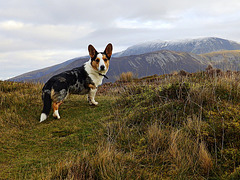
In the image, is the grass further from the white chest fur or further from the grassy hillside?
the white chest fur

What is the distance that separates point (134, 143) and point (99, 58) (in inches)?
128

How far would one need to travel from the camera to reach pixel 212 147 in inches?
104

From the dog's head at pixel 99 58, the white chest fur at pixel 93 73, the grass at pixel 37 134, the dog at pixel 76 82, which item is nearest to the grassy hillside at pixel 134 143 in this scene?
the grass at pixel 37 134

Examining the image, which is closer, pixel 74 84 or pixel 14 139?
pixel 14 139

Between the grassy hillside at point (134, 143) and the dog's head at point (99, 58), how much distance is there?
51.2 inches

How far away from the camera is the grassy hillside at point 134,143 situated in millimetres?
2168

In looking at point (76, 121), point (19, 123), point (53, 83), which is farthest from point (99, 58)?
point (19, 123)

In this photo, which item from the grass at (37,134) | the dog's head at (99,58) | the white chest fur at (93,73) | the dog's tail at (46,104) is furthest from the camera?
the white chest fur at (93,73)

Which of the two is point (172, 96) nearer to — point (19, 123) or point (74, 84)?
point (74, 84)

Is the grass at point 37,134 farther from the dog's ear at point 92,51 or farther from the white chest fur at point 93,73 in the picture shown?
the dog's ear at point 92,51

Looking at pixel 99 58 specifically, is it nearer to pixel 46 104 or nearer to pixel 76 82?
pixel 76 82

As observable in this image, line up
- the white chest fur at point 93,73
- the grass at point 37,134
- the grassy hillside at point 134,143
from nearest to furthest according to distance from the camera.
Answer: the grassy hillside at point 134,143, the grass at point 37,134, the white chest fur at point 93,73

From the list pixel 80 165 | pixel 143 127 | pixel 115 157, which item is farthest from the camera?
pixel 143 127

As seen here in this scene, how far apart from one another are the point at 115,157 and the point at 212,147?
4.68 ft
